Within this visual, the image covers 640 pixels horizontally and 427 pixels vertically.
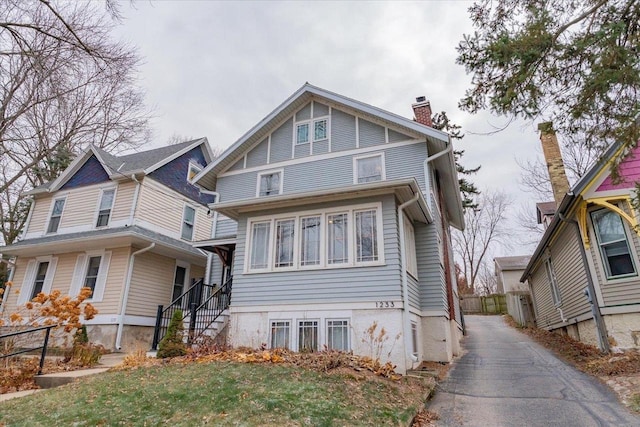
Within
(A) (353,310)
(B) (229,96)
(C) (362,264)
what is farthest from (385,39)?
(B) (229,96)

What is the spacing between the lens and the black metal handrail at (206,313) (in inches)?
370

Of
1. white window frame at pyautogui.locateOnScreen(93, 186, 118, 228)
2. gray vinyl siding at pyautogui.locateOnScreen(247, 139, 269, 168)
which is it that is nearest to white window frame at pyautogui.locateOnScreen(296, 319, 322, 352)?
gray vinyl siding at pyautogui.locateOnScreen(247, 139, 269, 168)

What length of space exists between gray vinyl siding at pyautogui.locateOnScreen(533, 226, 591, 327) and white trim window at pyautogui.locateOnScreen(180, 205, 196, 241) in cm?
1381

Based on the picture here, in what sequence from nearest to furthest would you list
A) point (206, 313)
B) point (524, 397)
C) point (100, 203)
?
point (524, 397) → point (206, 313) → point (100, 203)

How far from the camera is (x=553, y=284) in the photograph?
12875mm

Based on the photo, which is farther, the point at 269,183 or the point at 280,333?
the point at 269,183

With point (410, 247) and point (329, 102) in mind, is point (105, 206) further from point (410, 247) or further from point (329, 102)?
point (410, 247)

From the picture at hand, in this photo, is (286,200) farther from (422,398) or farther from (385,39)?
(385,39)

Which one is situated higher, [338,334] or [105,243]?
[105,243]

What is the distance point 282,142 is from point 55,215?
10.5m

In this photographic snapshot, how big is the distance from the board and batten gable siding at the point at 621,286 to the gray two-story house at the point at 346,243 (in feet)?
11.8

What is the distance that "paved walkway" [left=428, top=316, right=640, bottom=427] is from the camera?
16.0 ft

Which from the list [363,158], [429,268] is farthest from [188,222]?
[429,268]

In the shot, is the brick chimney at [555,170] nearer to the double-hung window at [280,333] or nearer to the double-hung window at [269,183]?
the double-hung window at [269,183]
